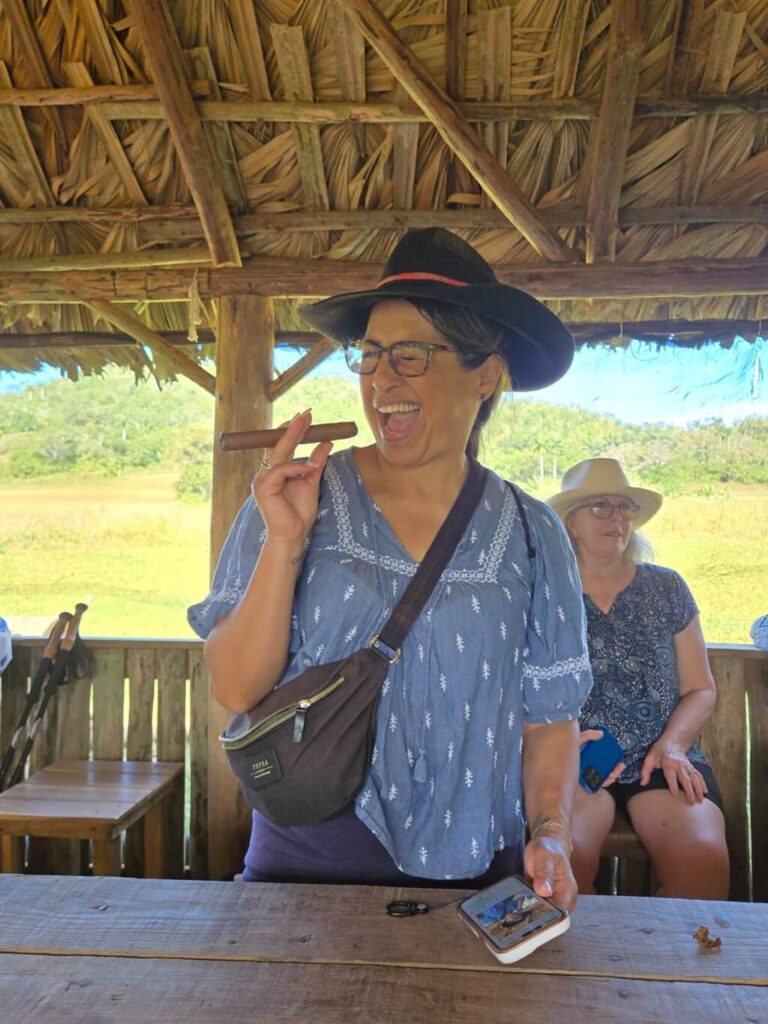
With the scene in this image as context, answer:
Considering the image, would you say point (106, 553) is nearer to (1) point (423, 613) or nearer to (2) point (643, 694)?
(2) point (643, 694)

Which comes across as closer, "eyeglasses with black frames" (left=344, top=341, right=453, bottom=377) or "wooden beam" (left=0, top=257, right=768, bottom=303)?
"eyeglasses with black frames" (left=344, top=341, right=453, bottom=377)

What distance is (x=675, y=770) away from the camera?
2.44 meters

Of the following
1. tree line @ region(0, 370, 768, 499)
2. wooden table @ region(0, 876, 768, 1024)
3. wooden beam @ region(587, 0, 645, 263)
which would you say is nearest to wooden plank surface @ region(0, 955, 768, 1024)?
wooden table @ region(0, 876, 768, 1024)

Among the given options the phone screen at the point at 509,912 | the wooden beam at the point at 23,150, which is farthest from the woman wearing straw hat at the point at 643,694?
the wooden beam at the point at 23,150

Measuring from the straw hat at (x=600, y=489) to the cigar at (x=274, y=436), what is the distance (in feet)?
5.63

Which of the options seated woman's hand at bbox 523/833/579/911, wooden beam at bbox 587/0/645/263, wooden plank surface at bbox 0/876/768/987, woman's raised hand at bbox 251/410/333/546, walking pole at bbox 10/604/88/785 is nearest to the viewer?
wooden plank surface at bbox 0/876/768/987

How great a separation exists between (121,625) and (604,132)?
618cm

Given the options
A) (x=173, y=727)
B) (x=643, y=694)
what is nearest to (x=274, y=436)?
(x=643, y=694)

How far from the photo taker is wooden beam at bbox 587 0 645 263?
2709 millimetres

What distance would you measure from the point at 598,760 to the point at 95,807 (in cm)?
165

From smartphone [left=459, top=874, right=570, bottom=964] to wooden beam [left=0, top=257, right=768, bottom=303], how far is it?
2.97 metres

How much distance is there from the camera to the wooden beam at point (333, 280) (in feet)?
11.8

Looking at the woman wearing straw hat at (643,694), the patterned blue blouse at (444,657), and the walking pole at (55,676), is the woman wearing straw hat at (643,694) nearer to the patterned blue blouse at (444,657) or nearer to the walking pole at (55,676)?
the patterned blue blouse at (444,657)

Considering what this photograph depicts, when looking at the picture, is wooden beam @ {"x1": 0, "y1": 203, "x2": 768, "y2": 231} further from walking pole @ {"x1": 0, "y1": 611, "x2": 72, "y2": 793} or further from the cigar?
the cigar
